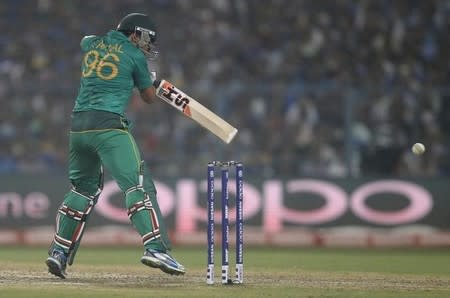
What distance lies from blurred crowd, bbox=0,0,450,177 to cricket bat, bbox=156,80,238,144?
6.98 m

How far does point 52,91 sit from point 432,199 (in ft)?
19.2

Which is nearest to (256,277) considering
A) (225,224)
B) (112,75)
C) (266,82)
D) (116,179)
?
(225,224)

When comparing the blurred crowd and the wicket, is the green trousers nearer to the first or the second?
the wicket

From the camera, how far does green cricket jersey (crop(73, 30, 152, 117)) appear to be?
8.30m

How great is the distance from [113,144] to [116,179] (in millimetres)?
273

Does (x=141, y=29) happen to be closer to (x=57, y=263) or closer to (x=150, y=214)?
(x=150, y=214)

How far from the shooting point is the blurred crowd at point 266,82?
15375 mm

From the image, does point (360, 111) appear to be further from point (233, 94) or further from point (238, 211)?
point (238, 211)

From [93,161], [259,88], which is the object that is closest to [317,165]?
[259,88]

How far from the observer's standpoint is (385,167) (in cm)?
1551

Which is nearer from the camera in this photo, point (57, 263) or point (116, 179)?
point (116, 179)

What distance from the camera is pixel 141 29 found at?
336 inches

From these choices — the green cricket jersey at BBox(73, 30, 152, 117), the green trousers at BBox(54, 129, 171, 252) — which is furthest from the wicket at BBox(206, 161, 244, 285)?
the green cricket jersey at BBox(73, 30, 152, 117)

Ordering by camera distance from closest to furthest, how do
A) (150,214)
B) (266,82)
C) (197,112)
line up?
(150,214) < (197,112) < (266,82)
